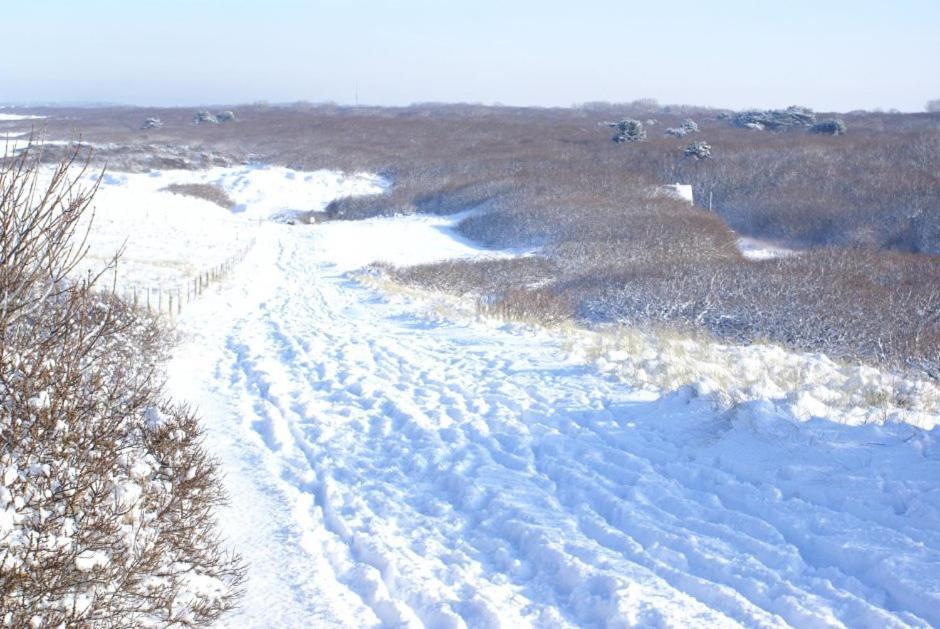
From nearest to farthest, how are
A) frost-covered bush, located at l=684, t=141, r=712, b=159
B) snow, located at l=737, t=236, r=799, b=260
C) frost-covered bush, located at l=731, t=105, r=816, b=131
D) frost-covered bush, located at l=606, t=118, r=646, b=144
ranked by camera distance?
1. snow, located at l=737, t=236, r=799, b=260
2. frost-covered bush, located at l=684, t=141, r=712, b=159
3. frost-covered bush, located at l=606, t=118, r=646, b=144
4. frost-covered bush, located at l=731, t=105, r=816, b=131

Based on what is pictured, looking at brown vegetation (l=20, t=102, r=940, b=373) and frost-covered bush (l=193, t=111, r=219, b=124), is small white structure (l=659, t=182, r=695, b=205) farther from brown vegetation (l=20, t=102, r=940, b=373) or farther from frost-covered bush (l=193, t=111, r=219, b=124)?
frost-covered bush (l=193, t=111, r=219, b=124)

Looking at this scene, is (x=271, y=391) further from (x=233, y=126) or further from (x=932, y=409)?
(x=233, y=126)

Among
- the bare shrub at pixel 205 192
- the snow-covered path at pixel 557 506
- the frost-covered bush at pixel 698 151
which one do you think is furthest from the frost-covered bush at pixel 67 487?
the frost-covered bush at pixel 698 151

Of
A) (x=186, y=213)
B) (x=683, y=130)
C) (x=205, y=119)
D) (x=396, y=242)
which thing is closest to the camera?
(x=396, y=242)

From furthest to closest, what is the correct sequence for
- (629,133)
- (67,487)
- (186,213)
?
(629,133) → (186,213) → (67,487)

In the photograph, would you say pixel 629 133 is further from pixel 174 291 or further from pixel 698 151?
pixel 174 291

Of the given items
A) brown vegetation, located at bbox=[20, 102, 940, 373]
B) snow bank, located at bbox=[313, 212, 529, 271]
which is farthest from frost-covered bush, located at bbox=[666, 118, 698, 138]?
snow bank, located at bbox=[313, 212, 529, 271]

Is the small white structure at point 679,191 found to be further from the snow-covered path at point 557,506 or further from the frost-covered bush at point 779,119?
the snow-covered path at point 557,506

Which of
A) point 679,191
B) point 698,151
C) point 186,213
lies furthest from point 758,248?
point 186,213

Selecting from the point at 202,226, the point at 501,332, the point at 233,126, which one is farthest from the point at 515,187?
the point at 233,126
